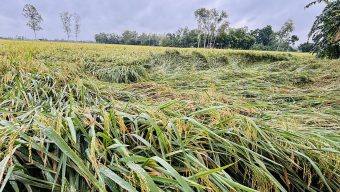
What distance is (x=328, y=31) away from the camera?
4.88 meters

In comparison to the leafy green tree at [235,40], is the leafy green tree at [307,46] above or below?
below

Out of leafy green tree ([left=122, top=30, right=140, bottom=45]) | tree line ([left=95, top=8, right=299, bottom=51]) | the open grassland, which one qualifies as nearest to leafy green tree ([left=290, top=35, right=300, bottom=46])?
tree line ([left=95, top=8, right=299, bottom=51])

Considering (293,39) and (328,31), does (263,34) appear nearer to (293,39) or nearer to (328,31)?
(293,39)

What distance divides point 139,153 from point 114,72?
9.28 ft

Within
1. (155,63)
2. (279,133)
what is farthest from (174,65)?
(279,133)

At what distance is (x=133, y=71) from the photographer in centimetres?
364

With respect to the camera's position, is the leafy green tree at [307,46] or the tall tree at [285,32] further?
the tall tree at [285,32]

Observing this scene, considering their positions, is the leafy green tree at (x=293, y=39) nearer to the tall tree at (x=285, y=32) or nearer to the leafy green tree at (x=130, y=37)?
the tall tree at (x=285, y=32)

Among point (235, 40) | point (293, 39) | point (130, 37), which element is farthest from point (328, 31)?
point (130, 37)

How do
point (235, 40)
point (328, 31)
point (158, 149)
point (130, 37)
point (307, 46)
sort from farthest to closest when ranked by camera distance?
point (130, 37) < point (235, 40) < point (307, 46) < point (328, 31) < point (158, 149)

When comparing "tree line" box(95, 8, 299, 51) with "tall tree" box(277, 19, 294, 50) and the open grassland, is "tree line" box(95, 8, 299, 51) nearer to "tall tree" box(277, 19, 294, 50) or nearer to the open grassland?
"tall tree" box(277, 19, 294, 50)

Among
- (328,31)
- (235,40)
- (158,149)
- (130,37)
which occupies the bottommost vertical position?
(158,149)

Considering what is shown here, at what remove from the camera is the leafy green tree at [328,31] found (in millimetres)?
4599

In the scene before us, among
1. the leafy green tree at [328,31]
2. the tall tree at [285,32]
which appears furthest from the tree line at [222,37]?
the leafy green tree at [328,31]
